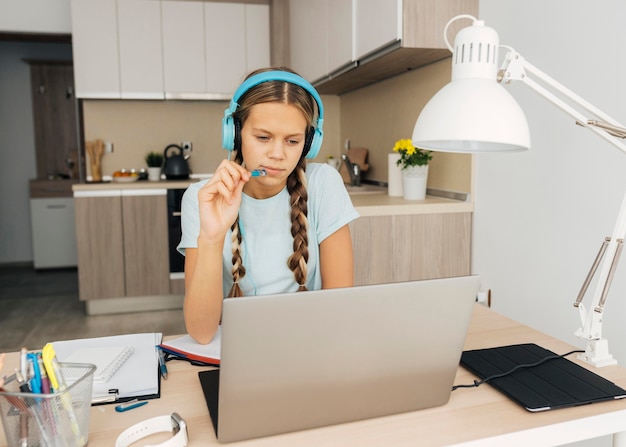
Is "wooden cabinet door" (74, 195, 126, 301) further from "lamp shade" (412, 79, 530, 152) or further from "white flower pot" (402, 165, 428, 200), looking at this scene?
"lamp shade" (412, 79, 530, 152)

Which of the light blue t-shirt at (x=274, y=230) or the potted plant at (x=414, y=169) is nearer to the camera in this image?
the light blue t-shirt at (x=274, y=230)

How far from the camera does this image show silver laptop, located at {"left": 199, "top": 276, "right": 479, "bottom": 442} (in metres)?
0.65

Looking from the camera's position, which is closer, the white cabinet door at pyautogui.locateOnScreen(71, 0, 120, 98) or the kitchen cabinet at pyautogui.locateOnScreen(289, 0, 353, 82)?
the kitchen cabinet at pyautogui.locateOnScreen(289, 0, 353, 82)

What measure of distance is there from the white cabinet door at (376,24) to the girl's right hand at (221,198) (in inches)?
54.5

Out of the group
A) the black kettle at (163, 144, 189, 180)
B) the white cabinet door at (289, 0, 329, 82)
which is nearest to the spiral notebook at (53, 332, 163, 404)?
the white cabinet door at (289, 0, 329, 82)

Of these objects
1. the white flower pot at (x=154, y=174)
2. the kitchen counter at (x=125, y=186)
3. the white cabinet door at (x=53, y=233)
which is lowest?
the white cabinet door at (x=53, y=233)

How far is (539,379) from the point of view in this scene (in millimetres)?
A: 891

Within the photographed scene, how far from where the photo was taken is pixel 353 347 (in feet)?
2.26

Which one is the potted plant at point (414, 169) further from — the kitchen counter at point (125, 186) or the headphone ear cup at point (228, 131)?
the kitchen counter at point (125, 186)

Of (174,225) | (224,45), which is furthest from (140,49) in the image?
(174,225)

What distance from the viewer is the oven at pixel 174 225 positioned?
369 centimetres

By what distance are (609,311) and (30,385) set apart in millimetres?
1494

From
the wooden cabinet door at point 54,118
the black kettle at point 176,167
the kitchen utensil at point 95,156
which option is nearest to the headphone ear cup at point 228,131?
the black kettle at point 176,167

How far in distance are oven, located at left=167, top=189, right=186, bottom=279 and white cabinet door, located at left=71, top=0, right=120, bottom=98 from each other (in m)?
0.92
